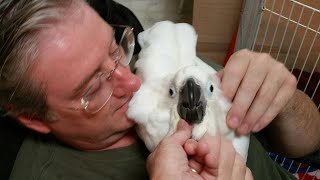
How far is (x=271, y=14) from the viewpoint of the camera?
1.24m

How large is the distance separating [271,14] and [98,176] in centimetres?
75

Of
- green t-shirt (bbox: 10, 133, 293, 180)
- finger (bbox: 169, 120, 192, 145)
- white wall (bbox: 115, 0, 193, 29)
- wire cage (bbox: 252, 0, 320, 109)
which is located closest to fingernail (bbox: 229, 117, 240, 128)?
finger (bbox: 169, 120, 192, 145)

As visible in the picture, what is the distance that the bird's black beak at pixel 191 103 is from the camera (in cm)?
68

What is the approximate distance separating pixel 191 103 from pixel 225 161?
115 mm

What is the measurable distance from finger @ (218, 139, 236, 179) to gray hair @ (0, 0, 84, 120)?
36 centimetres

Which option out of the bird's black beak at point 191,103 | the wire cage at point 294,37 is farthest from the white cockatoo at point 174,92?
the wire cage at point 294,37

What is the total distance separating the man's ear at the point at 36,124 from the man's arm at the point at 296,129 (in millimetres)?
550

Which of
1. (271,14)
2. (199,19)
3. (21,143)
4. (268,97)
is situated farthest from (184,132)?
(199,19)

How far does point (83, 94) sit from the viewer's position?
31.2 inches

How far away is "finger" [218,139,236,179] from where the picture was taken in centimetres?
65

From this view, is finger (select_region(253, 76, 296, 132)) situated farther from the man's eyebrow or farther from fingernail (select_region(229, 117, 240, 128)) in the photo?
the man's eyebrow

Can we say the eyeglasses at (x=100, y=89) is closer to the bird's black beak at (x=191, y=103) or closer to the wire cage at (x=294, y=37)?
the bird's black beak at (x=191, y=103)

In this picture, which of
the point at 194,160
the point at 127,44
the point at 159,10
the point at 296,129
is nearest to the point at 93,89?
the point at 127,44

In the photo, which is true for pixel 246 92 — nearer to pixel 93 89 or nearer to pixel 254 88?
pixel 254 88
